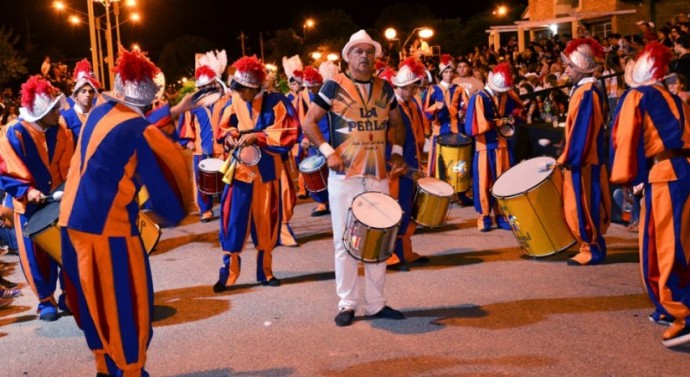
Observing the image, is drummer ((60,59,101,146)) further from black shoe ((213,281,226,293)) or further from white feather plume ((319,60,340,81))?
white feather plume ((319,60,340,81))

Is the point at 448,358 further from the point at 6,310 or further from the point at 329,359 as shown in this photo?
the point at 6,310

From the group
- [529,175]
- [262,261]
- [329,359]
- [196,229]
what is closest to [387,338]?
[329,359]

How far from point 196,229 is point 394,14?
65093 millimetres

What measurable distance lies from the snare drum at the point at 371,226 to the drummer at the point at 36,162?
2.32m

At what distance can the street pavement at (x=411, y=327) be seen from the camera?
5441mm

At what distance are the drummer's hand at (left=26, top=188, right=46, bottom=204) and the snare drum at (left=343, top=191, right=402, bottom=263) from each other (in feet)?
7.48

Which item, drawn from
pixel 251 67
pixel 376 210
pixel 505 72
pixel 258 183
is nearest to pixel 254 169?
pixel 258 183

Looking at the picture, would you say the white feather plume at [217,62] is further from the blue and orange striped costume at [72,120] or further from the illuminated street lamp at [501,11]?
the illuminated street lamp at [501,11]

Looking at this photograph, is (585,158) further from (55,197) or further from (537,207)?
A: (55,197)

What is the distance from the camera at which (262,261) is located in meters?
7.97

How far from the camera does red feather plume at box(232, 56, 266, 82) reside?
25.5ft

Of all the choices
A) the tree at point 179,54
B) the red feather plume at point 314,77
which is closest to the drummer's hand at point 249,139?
the red feather plume at point 314,77

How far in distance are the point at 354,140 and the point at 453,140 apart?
4961 mm

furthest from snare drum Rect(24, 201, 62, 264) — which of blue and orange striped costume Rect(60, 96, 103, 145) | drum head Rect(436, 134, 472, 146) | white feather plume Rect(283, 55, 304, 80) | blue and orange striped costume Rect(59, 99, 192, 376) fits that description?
white feather plume Rect(283, 55, 304, 80)
